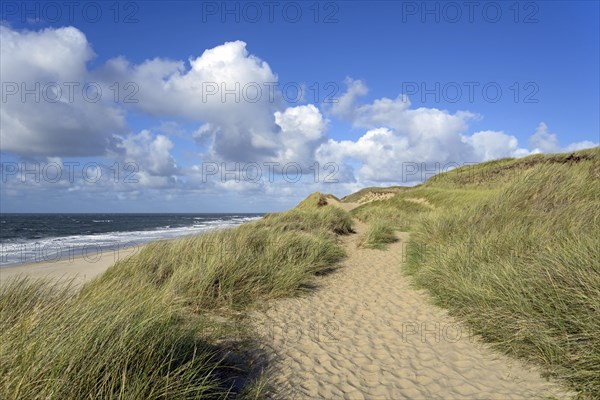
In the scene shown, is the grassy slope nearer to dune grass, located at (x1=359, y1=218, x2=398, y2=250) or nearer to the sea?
dune grass, located at (x1=359, y1=218, x2=398, y2=250)

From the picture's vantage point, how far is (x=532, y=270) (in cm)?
478

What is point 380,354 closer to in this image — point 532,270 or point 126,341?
point 532,270

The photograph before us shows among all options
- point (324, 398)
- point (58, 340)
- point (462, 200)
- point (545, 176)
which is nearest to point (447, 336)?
point (324, 398)

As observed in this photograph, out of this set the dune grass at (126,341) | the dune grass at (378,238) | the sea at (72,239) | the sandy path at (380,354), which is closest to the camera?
the dune grass at (126,341)

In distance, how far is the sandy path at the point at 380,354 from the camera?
141 inches

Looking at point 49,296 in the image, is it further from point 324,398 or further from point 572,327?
point 572,327

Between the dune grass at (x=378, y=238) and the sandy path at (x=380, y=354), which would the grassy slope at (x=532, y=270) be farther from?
the dune grass at (x=378, y=238)

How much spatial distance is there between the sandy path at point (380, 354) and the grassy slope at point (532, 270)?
0.29m

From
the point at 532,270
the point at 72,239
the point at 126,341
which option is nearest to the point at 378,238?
the point at 532,270

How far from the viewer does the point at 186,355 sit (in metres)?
3.42

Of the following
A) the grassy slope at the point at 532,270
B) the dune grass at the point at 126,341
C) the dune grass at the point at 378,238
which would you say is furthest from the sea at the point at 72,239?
the grassy slope at the point at 532,270

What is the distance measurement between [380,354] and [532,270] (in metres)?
2.46

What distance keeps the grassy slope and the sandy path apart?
29 centimetres

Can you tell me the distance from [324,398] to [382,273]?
6.24 meters
